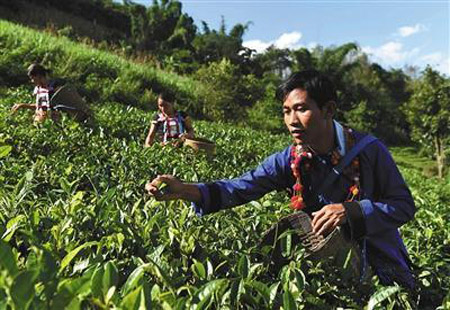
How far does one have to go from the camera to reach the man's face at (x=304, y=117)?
1991 mm

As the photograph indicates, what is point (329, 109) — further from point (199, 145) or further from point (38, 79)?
point (38, 79)

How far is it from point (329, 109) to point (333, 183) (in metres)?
0.33

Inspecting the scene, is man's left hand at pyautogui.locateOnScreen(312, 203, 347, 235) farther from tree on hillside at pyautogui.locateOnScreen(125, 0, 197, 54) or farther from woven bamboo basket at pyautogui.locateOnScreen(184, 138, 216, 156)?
tree on hillside at pyautogui.locateOnScreen(125, 0, 197, 54)

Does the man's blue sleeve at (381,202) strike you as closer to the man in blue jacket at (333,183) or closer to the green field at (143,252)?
the man in blue jacket at (333,183)

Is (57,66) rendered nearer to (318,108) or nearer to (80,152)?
(80,152)

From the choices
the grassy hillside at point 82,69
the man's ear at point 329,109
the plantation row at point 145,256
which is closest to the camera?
the plantation row at point 145,256

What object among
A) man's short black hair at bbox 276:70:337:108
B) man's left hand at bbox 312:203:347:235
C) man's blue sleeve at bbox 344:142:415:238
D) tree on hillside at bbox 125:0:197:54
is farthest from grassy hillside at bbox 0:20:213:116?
tree on hillside at bbox 125:0:197:54

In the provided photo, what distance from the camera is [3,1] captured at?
21094 mm

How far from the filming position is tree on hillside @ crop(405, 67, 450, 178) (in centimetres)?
2166

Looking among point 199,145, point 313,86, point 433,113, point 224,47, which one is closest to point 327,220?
point 313,86

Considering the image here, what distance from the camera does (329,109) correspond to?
2062mm

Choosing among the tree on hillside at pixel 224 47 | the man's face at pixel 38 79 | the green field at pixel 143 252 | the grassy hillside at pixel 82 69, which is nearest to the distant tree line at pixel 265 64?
the tree on hillside at pixel 224 47

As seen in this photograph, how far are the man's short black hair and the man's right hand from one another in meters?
0.61

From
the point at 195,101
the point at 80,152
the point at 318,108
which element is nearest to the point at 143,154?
the point at 80,152
